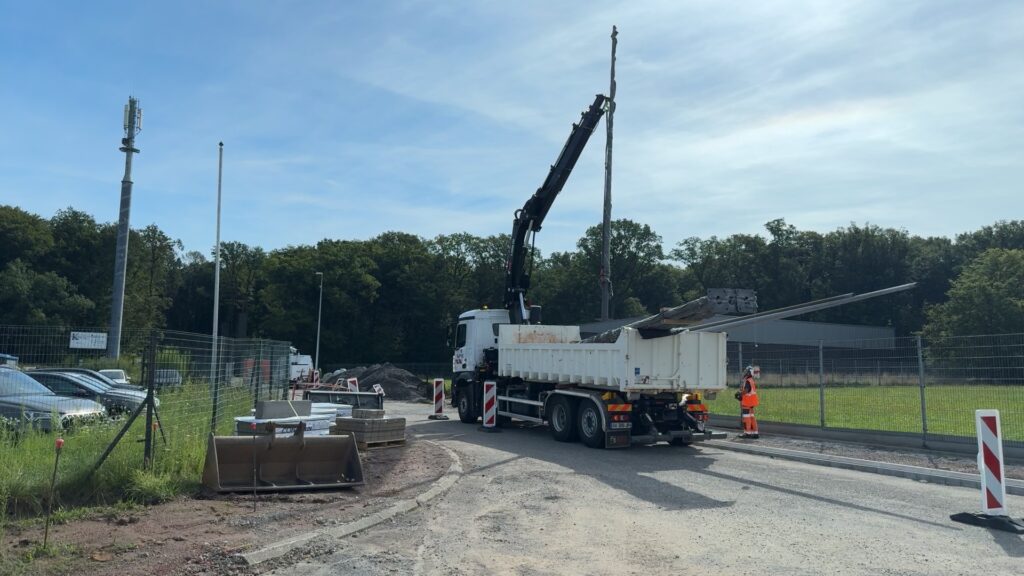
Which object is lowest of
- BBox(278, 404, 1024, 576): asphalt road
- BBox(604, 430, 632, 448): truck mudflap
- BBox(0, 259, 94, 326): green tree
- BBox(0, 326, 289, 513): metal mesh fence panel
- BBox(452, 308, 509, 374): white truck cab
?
BBox(278, 404, 1024, 576): asphalt road

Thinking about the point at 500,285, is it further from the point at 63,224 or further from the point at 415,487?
the point at 415,487

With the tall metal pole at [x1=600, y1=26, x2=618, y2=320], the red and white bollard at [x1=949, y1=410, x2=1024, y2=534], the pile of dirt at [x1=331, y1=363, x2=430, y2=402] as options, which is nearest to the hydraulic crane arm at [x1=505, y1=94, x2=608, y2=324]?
the tall metal pole at [x1=600, y1=26, x2=618, y2=320]

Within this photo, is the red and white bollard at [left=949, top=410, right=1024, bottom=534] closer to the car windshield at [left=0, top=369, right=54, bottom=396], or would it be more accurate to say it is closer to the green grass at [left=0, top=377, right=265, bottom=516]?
the green grass at [left=0, top=377, right=265, bottom=516]

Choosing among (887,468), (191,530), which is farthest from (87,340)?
(887,468)

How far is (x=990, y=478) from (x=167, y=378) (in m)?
10.2

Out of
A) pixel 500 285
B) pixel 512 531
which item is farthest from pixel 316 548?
pixel 500 285

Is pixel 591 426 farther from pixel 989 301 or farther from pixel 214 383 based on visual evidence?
pixel 989 301

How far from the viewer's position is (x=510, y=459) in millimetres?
13719

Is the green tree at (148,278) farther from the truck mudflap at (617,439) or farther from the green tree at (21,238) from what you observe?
the truck mudflap at (617,439)

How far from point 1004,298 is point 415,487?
64.9m

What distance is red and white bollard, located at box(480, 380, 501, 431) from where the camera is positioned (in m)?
19.5

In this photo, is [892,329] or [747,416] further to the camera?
[892,329]

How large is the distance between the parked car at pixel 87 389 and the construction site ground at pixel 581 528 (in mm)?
7159

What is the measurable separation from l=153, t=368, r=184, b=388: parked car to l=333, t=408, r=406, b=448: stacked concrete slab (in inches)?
153
